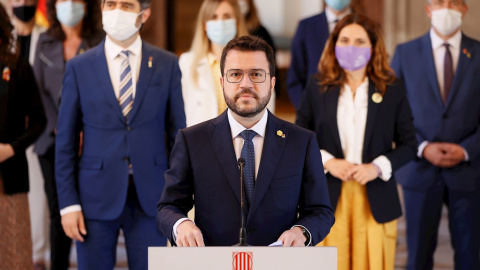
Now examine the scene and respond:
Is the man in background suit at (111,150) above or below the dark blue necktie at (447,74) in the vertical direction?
below

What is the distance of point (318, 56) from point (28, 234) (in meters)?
2.15

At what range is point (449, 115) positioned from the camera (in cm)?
438

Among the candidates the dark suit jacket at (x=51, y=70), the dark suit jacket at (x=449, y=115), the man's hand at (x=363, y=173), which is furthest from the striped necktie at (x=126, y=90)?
the dark suit jacket at (x=449, y=115)

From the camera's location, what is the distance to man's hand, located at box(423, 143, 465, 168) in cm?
431

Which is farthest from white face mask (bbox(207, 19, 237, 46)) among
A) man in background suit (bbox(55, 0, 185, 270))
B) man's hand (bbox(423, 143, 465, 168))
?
man's hand (bbox(423, 143, 465, 168))

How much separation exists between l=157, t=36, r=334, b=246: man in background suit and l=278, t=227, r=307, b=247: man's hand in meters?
0.04

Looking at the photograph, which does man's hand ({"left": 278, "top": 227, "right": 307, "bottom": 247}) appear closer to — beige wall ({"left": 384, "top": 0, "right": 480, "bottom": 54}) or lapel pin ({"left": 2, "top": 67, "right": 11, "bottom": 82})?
lapel pin ({"left": 2, "top": 67, "right": 11, "bottom": 82})

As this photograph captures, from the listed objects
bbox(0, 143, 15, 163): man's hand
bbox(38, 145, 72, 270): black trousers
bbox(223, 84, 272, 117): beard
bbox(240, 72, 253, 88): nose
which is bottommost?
bbox(38, 145, 72, 270): black trousers

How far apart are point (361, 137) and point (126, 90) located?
1148mm

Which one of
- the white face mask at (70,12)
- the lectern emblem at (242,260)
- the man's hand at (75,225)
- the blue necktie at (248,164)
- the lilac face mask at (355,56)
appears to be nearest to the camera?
the lectern emblem at (242,260)

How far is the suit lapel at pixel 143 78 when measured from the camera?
3582 millimetres

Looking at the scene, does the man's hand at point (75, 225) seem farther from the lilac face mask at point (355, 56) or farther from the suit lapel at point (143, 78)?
the lilac face mask at point (355, 56)

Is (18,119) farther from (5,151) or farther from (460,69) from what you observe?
(460,69)

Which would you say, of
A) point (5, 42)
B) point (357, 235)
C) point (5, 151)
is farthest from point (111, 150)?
point (357, 235)
